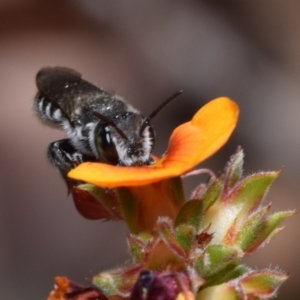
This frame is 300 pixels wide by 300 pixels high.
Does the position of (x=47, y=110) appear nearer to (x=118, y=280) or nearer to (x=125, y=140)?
(x=125, y=140)

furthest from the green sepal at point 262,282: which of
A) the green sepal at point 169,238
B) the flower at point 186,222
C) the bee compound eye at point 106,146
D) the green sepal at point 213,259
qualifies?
the bee compound eye at point 106,146

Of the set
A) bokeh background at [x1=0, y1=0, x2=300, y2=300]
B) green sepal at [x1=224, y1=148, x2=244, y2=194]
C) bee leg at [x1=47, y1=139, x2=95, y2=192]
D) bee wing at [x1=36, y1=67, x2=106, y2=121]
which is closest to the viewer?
green sepal at [x1=224, y1=148, x2=244, y2=194]

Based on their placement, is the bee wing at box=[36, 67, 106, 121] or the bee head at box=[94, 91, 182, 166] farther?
the bee wing at box=[36, 67, 106, 121]

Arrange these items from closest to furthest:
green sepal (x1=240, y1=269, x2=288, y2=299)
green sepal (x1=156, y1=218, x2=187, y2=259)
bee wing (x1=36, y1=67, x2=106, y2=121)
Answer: green sepal (x1=156, y1=218, x2=187, y2=259)
green sepal (x1=240, y1=269, x2=288, y2=299)
bee wing (x1=36, y1=67, x2=106, y2=121)

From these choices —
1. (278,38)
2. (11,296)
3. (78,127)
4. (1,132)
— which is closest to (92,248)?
(11,296)

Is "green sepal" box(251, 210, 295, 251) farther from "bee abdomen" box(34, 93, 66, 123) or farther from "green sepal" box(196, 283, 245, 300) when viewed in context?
"bee abdomen" box(34, 93, 66, 123)

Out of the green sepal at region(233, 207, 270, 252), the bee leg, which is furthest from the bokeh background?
the green sepal at region(233, 207, 270, 252)
